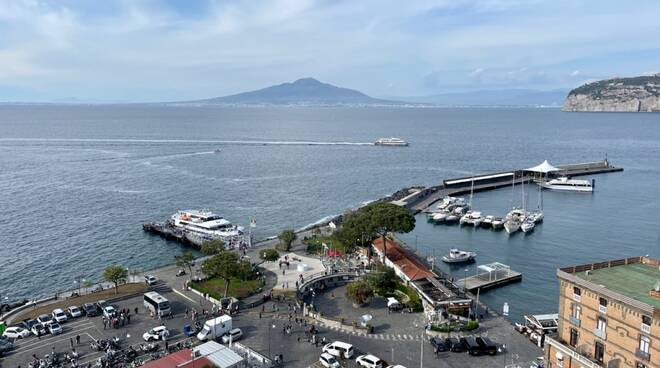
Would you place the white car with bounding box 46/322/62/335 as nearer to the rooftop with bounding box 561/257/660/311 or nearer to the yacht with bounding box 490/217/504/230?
the rooftop with bounding box 561/257/660/311

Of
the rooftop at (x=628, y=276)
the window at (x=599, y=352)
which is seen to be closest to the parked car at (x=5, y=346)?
the rooftop at (x=628, y=276)

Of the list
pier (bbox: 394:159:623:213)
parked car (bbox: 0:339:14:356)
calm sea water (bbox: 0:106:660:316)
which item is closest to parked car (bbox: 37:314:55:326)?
parked car (bbox: 0:339:14:356)

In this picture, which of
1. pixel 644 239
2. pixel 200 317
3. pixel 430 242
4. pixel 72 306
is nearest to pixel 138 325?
pixel 200 317

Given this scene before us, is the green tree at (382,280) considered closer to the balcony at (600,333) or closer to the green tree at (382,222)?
the green tree at (382,222)

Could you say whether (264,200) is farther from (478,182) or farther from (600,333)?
(600,333)

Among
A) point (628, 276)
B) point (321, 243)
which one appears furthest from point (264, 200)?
point (628, 276)
